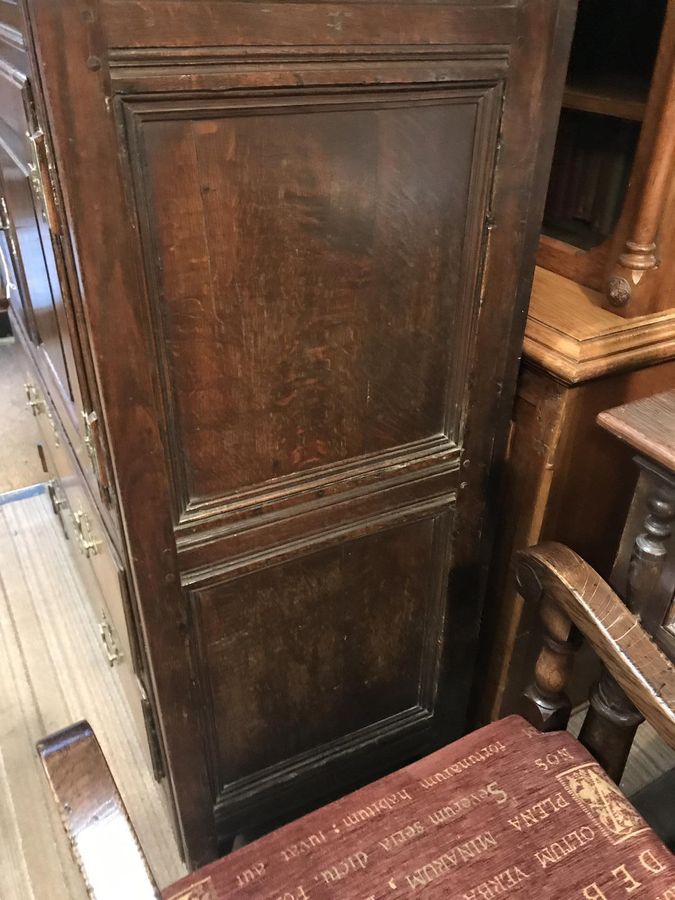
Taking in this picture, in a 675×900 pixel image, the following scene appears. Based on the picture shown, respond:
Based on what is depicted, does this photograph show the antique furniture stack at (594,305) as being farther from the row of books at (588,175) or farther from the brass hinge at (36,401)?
the brass hinge at (36,401)

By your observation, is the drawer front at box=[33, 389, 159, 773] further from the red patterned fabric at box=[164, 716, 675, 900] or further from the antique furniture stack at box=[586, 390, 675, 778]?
the antique furniture stack at box=[586, 390, 675, 778]

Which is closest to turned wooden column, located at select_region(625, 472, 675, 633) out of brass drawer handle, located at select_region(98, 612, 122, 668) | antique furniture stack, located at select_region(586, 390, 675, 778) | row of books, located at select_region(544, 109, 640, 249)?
antique furniture stack, located at select_region(586, 390, 675, 778)

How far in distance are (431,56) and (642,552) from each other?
57 cm

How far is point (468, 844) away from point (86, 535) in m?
0.78

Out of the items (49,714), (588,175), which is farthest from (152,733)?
(588,175)

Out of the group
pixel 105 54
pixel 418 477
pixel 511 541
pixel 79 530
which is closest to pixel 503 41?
pixel 105 54

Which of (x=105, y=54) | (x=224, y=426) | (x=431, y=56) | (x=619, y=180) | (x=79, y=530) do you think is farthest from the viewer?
(x=79, y=530)

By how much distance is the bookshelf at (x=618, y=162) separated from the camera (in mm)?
958

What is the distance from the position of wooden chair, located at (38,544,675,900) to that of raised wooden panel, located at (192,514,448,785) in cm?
22

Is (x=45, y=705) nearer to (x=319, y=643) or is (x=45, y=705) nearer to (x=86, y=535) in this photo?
(x=86, y=535)

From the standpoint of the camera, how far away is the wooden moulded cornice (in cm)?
99

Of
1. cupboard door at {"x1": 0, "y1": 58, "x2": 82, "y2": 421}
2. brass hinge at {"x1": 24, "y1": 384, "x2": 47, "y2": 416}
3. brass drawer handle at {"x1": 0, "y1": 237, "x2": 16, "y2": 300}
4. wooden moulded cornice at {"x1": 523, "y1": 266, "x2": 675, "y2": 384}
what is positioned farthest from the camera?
brass hinge at {"x1": 24, "y1": 384, "x2": 47, "y2": 416}

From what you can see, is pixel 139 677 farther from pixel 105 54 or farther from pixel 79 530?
pixel 105 54

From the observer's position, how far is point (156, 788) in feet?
4.67
